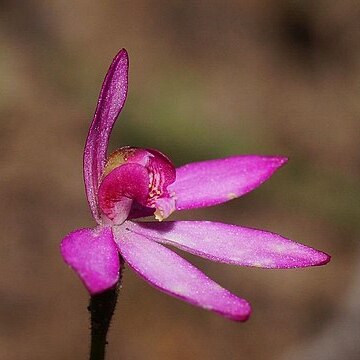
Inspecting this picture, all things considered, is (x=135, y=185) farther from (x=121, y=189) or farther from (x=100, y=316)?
(x=100, y=316)

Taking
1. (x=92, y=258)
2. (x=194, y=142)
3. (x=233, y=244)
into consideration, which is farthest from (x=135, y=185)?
(x=194, y=142)

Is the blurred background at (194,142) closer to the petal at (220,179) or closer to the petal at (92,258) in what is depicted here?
the petal at (220,179)

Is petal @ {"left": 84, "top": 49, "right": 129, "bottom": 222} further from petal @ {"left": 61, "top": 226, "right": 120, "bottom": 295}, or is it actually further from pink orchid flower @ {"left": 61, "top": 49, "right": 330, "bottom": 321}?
petal @ {"left": 61, "top": 226, "right": 120, "bottom": 295}

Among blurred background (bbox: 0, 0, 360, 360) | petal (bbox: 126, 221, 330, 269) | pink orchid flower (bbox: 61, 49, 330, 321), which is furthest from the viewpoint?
blurred background (bbox: 0, 0, 360, 360)

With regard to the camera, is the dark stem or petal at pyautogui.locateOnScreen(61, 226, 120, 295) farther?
the dark stem

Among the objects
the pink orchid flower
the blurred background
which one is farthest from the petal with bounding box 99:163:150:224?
the blurred background

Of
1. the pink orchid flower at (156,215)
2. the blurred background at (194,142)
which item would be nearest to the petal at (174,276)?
the pink orchid flower at (156,215)

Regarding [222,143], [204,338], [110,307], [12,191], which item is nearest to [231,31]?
[222,143]
